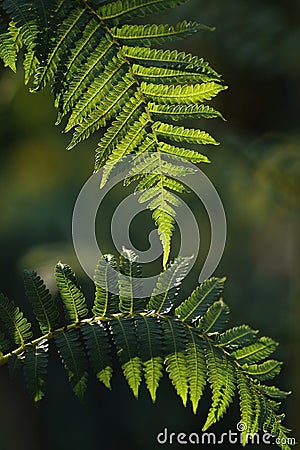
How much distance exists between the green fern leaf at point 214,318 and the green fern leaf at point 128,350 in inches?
2.3

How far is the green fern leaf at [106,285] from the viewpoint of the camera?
0.57 metres

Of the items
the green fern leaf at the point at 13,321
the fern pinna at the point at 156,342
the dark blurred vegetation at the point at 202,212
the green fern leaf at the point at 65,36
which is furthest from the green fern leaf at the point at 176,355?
the dark blurred vegetation at the point at 202,212

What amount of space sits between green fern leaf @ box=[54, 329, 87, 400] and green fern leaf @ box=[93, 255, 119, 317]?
3 centimetres

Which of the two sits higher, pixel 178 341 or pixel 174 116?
pixel 174 116

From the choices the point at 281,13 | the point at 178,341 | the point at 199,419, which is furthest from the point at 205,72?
the point at 199,419

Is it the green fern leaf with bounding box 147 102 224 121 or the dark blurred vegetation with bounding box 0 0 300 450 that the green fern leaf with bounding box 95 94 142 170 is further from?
the dark blurred vegetation with bounding box 0 0 300 450

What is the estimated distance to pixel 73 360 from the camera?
547 mm

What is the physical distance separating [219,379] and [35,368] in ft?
0.47

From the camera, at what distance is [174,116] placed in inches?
21.2

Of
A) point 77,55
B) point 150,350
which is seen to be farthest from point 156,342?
point 77,55

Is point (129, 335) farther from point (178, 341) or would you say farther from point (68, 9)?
point (68, 9)

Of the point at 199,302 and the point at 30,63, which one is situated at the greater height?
the point at 30,63

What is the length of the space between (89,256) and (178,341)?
0.74 metres

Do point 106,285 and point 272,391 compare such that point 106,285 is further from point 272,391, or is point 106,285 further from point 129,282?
point 272,391
